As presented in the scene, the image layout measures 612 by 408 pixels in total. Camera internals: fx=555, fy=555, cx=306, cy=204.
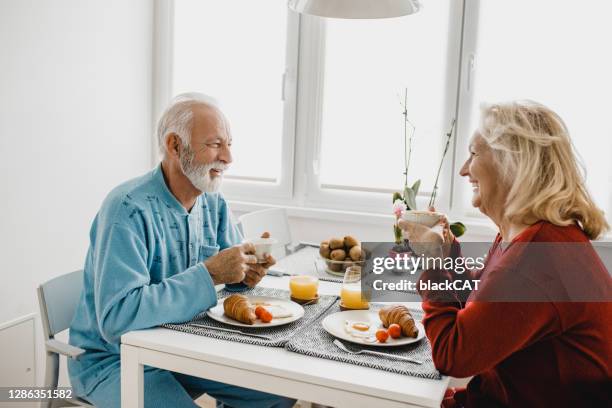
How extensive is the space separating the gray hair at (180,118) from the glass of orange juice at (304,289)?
50 cm

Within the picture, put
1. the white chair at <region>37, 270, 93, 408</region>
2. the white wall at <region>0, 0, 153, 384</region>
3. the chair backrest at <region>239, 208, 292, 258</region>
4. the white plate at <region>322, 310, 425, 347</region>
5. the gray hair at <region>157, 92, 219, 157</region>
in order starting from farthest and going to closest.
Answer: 1. the chair backrest at <region>239, 208, 292, 258</region>
2. the white wall at <region>0, 0, 153, 384</region>
3. the gray hair at <region>157, 92, 219, 157</region>
4. the white chair at <region>37, 270, 93, 408</region>
5. the white plate at <region>322, 310, 425, 347</region>

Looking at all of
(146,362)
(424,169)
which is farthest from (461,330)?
(424,169)

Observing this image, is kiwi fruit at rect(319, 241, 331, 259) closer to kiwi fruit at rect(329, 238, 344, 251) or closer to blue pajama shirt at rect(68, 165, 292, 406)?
kiwi fruit at rect(329, 238, 344, 251)

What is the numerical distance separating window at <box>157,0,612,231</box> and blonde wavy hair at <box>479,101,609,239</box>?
55.3 inches

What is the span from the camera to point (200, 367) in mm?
1129

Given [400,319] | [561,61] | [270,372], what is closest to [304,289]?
[400,319]

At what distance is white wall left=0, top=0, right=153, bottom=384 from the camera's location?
2.10 metres

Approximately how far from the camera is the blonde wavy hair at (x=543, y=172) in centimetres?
105

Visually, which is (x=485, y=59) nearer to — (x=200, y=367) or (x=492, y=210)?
(x=492, y=210)

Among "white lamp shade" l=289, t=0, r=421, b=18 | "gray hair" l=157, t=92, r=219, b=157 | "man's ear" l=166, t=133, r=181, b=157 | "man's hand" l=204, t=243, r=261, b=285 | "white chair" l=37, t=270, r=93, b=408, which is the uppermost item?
"white lamp shade" l=289, t=0, r=421, b=18

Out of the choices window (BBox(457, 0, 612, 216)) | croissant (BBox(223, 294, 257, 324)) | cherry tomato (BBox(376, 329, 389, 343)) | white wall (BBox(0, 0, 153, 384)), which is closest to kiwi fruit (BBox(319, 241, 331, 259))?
croissant (BBox(223, 294, 257, 324))

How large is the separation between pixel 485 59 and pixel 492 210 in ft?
4.95

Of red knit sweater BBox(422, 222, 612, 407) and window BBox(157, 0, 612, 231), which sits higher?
window BBox(157, 0, 612, 231)

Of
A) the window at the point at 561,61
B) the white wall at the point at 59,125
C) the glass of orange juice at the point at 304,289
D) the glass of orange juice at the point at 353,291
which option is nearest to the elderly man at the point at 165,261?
the glass of orange juice at the point at 304,289
